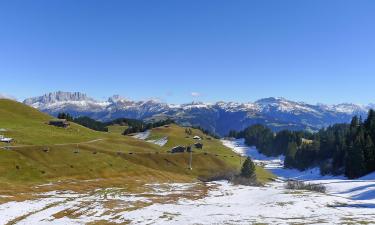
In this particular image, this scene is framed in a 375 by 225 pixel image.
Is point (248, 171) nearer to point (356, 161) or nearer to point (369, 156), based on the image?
point (356, 161)

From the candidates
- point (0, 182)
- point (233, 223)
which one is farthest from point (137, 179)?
point (233, 223)

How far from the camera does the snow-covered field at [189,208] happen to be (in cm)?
6662

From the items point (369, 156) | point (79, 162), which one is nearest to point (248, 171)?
point (369, 156)

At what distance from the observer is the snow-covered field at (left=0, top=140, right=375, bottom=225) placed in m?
66.6

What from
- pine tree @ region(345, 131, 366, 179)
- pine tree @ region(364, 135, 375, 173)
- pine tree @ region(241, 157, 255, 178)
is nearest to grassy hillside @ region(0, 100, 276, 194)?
pine tree @ region(241, 157, 255, 178)

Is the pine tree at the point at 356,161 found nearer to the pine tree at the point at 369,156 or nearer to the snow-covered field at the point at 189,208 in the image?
the pine tree at the point at 369,156

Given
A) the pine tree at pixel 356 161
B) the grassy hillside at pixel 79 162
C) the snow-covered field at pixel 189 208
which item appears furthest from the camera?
the pine tree at pixel 356 161

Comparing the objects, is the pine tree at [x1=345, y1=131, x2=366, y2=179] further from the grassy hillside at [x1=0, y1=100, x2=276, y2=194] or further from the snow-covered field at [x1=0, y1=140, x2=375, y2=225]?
→ the snow-covered field at [x1=0, y1=140, x2=375, y2=225]

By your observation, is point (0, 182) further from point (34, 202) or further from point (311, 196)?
point (311, 196)

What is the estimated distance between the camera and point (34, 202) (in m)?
81.4

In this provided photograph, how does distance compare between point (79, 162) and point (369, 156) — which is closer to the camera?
point (79, 162)

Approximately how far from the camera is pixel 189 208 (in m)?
78.4

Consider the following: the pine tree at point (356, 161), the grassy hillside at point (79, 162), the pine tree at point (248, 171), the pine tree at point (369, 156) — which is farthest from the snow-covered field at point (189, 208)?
the pine tree at point (356, 161)

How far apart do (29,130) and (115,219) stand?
423 ft
